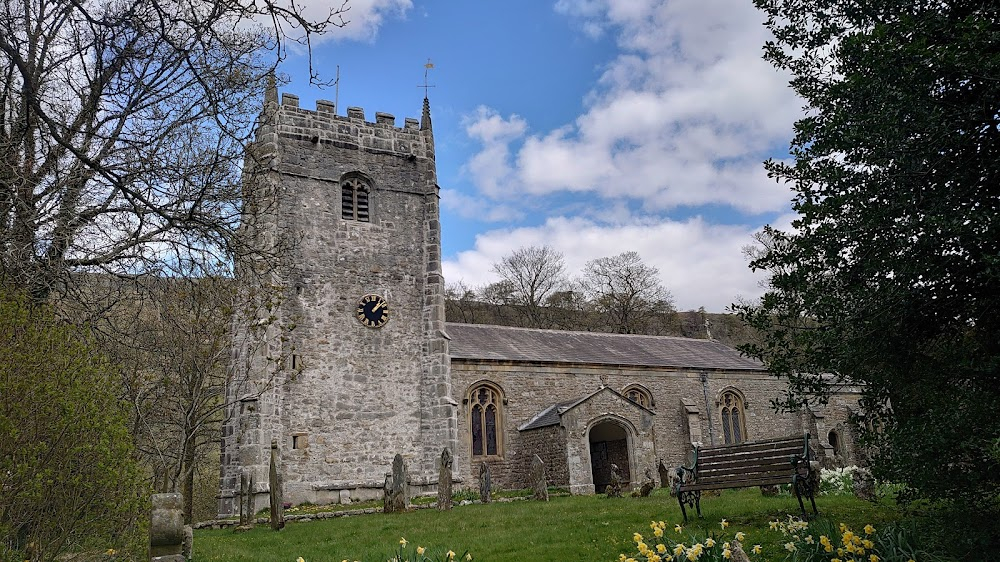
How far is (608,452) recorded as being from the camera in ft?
74.0

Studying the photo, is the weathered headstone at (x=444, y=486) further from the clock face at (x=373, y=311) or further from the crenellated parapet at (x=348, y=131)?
the crenellated parapet at (x=348, y=131)

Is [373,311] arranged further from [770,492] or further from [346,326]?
[770,492]

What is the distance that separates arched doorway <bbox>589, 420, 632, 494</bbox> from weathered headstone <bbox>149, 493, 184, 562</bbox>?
1556 centimetres

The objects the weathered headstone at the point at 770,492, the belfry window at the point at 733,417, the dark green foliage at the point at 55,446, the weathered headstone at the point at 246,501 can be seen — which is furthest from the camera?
Answer: the belfry window at the point at 733,417

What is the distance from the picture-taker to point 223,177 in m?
6.49

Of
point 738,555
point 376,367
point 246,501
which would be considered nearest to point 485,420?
point 376,367

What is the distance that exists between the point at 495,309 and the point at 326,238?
83.9 ft

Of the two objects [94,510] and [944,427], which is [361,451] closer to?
[94,510]

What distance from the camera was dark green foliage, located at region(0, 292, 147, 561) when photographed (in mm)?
5020

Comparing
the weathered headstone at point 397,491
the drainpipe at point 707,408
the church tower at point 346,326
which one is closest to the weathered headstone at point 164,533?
the weathered headstone at point 397,491

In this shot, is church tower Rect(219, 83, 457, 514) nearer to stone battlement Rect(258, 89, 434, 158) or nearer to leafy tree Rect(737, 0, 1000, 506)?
stone battlement Rect(258, 89, 434, 158)

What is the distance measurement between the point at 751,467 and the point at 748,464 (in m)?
0.07

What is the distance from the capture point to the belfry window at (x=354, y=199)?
18.9 meters

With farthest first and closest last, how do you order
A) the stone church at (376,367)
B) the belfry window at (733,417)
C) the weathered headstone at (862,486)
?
the belfry window at (733,417) < the stone church at (376,367) < the weathered headstone at (862,486)
